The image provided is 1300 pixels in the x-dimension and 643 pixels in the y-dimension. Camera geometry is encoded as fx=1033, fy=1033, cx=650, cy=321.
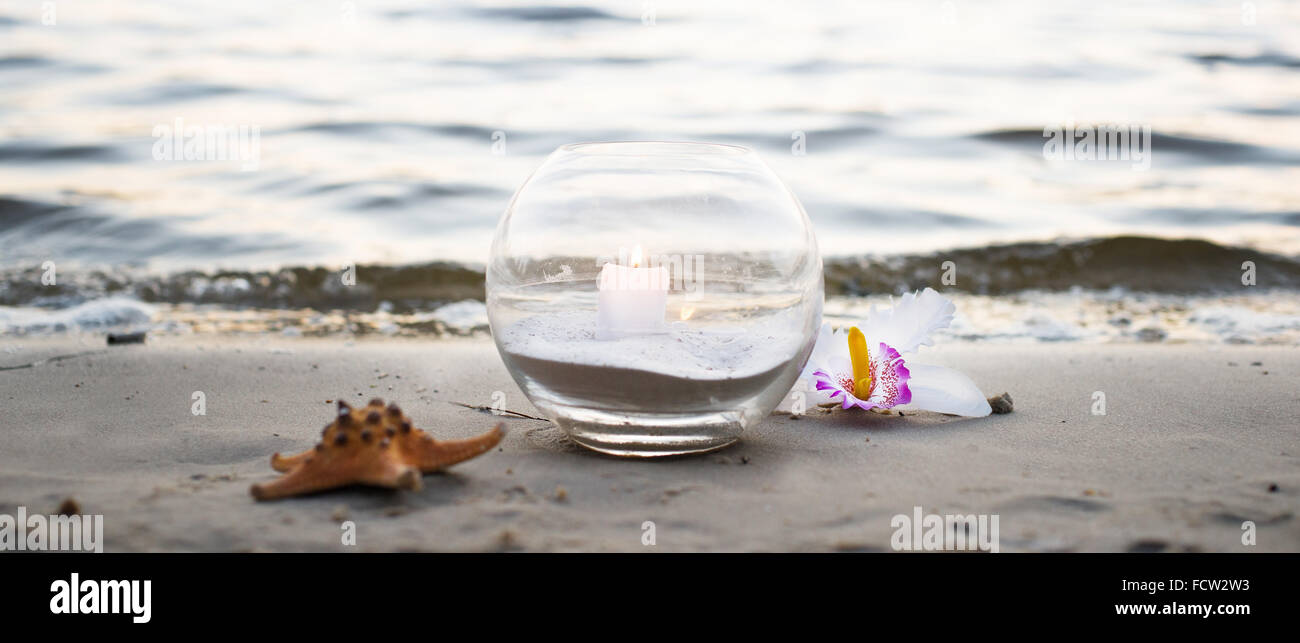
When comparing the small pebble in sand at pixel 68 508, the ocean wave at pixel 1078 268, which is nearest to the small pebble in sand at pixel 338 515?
the small pebble in sand at pixel 68 508

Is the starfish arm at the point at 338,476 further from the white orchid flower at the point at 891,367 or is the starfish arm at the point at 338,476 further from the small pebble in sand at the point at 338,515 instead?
the white orchid flower at the point at 891,367

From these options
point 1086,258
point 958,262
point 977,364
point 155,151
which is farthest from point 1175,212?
point 155,151

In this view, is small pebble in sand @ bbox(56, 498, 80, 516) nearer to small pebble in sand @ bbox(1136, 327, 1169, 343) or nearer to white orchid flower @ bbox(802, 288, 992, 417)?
white orchid flower @ bbox(802, 288, 992, 417)

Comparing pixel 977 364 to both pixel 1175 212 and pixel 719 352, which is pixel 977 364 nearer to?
pixel 719 352

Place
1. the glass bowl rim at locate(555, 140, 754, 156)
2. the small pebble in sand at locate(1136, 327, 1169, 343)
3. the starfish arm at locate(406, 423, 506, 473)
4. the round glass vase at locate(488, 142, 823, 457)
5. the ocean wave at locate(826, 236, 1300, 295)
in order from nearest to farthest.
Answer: the starfish arm at locate(406, 423, 506, 473)
the round glass vase at locate(488, 142, 823, 457)
the glass bowl rim at locate(555, 140, 754, 156)
the small pebble in sand at locate(1136, 327, 1169, 343)
the ocean wave at locate(826, 236, 1300, 295)

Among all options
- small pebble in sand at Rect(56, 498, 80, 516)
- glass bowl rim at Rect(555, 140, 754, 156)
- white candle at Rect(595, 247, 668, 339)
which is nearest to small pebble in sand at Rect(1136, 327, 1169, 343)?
glass bowl rim at Rect(555, 140, 754, 156)

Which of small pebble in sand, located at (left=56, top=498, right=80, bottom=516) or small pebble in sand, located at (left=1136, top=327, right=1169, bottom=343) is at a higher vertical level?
small pebble in sand, located at (left=1136, top=327, right=1169, bottom=343)

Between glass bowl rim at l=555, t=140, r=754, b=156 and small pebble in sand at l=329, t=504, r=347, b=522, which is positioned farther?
glass bowl rim at l=555, t=140, r=754, b=156
